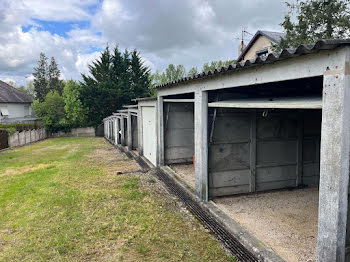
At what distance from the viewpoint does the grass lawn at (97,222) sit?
402cm

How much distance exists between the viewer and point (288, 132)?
255 inches

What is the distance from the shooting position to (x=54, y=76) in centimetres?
5044

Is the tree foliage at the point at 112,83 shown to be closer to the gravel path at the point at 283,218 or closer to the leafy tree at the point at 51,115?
→ the leafy tree at the point at 51,115

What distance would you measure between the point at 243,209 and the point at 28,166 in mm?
9289

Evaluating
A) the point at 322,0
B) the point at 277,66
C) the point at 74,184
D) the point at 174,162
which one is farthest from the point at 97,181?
the point at 322,0

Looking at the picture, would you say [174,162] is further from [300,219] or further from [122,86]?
[122,86]

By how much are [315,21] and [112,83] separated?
19095 millimetres

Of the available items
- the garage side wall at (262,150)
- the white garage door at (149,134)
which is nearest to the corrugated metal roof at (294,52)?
the garage side wall at (262,150)

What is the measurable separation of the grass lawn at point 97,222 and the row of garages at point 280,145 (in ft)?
3.19

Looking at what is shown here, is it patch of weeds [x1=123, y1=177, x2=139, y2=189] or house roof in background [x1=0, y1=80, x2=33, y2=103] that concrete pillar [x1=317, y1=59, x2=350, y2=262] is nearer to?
patch of weeds [x1=123, y1=177, x2=139, y2=189]

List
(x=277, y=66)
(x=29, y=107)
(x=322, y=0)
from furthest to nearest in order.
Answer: (x=29, y=107) < (x=322, y=0) < (x=277, y=66)

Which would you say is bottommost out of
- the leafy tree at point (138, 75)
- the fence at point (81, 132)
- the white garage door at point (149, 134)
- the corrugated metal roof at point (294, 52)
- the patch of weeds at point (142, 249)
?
the patch of weeds at point (142, 249)

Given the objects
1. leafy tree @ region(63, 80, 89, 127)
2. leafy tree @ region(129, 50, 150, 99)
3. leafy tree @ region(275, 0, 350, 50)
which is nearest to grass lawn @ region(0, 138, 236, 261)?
leafy tree @ region(275, 0, 350, 50)

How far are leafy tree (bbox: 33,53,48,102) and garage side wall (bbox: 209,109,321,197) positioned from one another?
48214mm
